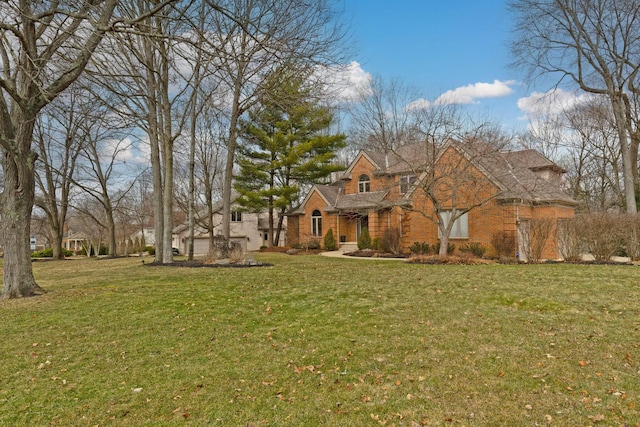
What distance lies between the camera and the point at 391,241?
2098cm

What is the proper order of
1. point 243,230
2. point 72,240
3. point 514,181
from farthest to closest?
point 72,240, point 243,230, point 514,181

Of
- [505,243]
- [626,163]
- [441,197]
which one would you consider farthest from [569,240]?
[626,163]

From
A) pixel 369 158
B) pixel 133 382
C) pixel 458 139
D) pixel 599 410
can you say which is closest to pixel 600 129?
pixel 369 158

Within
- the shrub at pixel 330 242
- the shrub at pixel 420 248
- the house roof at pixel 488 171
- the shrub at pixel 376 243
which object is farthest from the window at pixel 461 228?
the shrub at pixel 330 242

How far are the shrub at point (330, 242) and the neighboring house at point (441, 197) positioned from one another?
0.56 meters

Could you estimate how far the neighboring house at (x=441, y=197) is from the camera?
55.1 ft

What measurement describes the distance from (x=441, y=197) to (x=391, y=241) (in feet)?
13.6

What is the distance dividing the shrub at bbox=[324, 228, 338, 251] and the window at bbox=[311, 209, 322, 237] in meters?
1.49

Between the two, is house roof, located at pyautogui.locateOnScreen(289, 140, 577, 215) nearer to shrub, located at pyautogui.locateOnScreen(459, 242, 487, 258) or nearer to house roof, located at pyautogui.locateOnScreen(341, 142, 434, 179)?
house roof, located at pyautogui.locateOnScreen(341, 142, 434, 179)

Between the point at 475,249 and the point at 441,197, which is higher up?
the point at 441,197

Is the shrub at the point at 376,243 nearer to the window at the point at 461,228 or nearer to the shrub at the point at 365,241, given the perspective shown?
the shrub at the point at 365,241

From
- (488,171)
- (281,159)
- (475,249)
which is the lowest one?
(475,249)

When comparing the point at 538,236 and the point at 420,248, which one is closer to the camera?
the point at 538,236

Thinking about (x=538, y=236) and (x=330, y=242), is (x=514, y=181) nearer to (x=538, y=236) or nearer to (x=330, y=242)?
(x=538, y=236)
